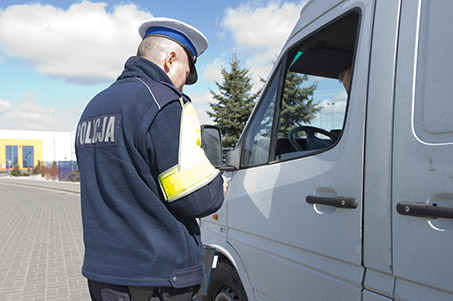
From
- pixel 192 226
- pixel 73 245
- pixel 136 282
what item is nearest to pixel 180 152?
pixel 192 226

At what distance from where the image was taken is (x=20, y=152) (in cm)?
6756

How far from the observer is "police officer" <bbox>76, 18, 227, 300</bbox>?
147 cm

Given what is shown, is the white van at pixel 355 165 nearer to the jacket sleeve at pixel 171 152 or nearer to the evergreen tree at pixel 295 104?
the evergreen tree at pixel 295 104

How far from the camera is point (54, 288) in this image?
4.50 meters

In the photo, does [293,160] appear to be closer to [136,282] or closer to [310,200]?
[310,200]

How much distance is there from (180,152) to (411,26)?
39.0 inches

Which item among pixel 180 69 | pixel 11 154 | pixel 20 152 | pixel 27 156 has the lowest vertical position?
pixel 27 156

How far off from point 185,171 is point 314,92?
1086mm

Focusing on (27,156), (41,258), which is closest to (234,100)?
(41,258)

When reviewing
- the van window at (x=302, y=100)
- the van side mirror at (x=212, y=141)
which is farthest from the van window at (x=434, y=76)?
the van side mirror at (x=212, y=141)

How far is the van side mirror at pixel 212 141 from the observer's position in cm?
233

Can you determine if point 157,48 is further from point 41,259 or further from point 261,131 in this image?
point 41,259

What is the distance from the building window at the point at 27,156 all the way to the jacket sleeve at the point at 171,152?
74.9 meters

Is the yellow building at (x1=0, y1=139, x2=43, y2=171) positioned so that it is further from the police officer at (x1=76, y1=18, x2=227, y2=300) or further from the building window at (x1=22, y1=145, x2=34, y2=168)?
the police officer at (x1=76, y1=18, x2=227, y2=300)
